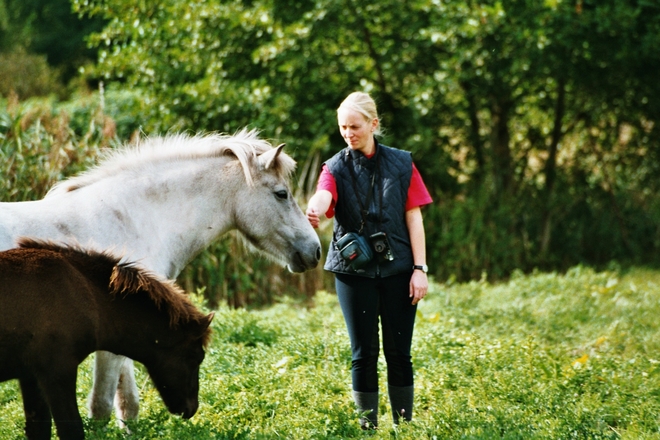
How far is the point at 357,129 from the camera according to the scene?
4.41 m

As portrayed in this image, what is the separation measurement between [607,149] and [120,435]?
12.6m

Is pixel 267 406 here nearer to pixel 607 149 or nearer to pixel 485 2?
pixel 485 2

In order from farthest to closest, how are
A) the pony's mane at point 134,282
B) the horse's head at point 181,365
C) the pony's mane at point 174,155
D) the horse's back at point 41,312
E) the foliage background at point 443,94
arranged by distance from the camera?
the foliage background at point 443,94, the pony's mane at point 174,155, the horse's head at point 181,365, the pony's mane at point 134,282, the horse's back at point 41,312

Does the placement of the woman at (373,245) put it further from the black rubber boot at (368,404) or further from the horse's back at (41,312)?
the horse's back at (41,312)

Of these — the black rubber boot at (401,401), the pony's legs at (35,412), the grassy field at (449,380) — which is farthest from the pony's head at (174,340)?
the black rubber boot at (401,401)

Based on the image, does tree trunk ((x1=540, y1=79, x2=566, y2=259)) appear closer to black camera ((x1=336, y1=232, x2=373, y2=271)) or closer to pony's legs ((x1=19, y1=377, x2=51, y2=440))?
black camera ((x1=336, y1=232, x2=373, y2=271))

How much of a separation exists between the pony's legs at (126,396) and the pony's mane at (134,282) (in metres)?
0.82

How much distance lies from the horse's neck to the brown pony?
0.40m

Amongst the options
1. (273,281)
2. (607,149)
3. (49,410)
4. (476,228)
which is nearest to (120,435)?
(49,410)

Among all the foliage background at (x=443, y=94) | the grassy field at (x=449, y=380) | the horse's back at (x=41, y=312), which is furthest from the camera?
the foliage background at (x=443, y=94)

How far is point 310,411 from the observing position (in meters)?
4.58

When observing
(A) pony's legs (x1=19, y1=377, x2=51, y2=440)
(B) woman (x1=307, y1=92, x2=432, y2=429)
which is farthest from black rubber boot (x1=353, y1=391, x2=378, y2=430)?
(A) pony's legs (x1=19, y1=377, x2=51, y2=440)

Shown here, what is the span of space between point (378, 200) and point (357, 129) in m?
0.42

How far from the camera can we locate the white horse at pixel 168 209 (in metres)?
4.45
